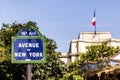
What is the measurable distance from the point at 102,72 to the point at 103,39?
96.1 metres

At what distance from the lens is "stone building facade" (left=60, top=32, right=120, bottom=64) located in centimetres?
11130

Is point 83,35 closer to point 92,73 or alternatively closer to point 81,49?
point 81,49

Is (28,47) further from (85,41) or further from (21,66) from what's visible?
(85,41)

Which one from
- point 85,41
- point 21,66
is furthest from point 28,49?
point 85,41

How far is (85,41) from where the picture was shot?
369ft

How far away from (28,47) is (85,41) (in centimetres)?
10406

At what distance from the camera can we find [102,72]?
1588cm

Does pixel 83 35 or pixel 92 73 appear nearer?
pixel 92 73

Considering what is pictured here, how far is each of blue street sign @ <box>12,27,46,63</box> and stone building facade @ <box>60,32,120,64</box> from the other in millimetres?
101724

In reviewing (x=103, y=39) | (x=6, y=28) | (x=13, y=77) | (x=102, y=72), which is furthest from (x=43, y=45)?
(x=103, y=39)

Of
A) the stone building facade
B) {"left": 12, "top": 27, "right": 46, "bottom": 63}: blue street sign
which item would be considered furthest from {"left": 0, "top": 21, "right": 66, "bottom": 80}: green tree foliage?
{"left": 12, "top": 27, "right": 46, "bottom": 63}: blue street sign

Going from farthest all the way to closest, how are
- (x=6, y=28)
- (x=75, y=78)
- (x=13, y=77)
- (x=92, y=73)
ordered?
(x=6, y=28), (x=13, y=77), (x=75, y=78), (x=92, y=73)

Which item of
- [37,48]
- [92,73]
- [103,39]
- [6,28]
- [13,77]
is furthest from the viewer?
[103,39]

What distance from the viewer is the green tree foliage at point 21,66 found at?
6228 cm
